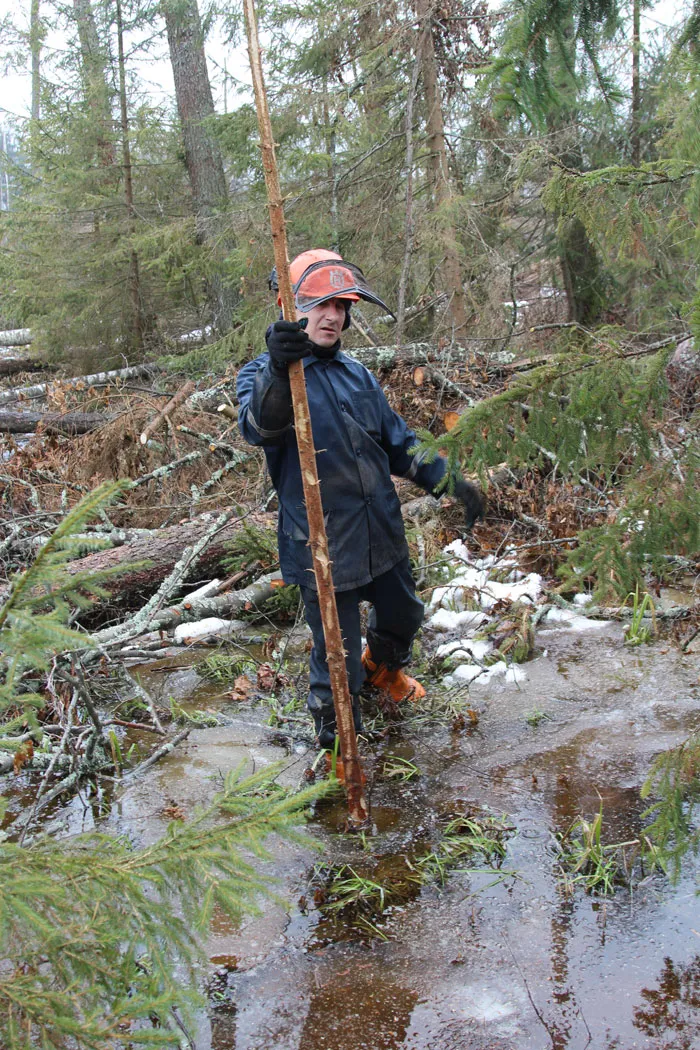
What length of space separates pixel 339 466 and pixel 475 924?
1.87 meters

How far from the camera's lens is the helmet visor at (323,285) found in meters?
3.40

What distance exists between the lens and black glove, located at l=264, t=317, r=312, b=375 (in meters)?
2.93

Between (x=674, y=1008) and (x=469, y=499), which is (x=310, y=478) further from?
(x=674, y=1008)

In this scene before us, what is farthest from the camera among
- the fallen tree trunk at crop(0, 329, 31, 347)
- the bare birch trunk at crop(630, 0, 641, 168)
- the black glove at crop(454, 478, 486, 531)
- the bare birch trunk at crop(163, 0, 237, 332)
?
the fallen tree trunk at crop(0, 329, 31, 347)

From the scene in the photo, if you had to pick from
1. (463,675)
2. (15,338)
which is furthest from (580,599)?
(15,338)

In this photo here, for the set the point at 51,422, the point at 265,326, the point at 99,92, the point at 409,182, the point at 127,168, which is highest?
the point at 99,92

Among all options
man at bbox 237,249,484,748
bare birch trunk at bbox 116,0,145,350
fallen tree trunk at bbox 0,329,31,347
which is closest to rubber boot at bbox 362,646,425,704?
man at bbox 237,249,484,748

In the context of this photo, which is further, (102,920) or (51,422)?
(51,422)

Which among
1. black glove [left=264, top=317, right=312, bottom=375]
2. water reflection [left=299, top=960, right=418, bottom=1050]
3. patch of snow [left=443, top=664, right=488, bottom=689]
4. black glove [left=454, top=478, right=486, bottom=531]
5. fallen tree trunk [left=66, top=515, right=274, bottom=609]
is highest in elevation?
black glove [left=264, top=317, right=312, bottom=375]

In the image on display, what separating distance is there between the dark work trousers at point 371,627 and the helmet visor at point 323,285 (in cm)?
124

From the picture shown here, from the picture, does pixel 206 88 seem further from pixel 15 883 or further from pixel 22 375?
pixel 15 883

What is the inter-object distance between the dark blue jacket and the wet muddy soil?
96 centimetres

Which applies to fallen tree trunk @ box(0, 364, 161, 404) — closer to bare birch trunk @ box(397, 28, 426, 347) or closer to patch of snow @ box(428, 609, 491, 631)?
bare birch trunk @ box(397, 28, 426, 347)

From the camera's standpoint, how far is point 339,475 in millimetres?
3639
